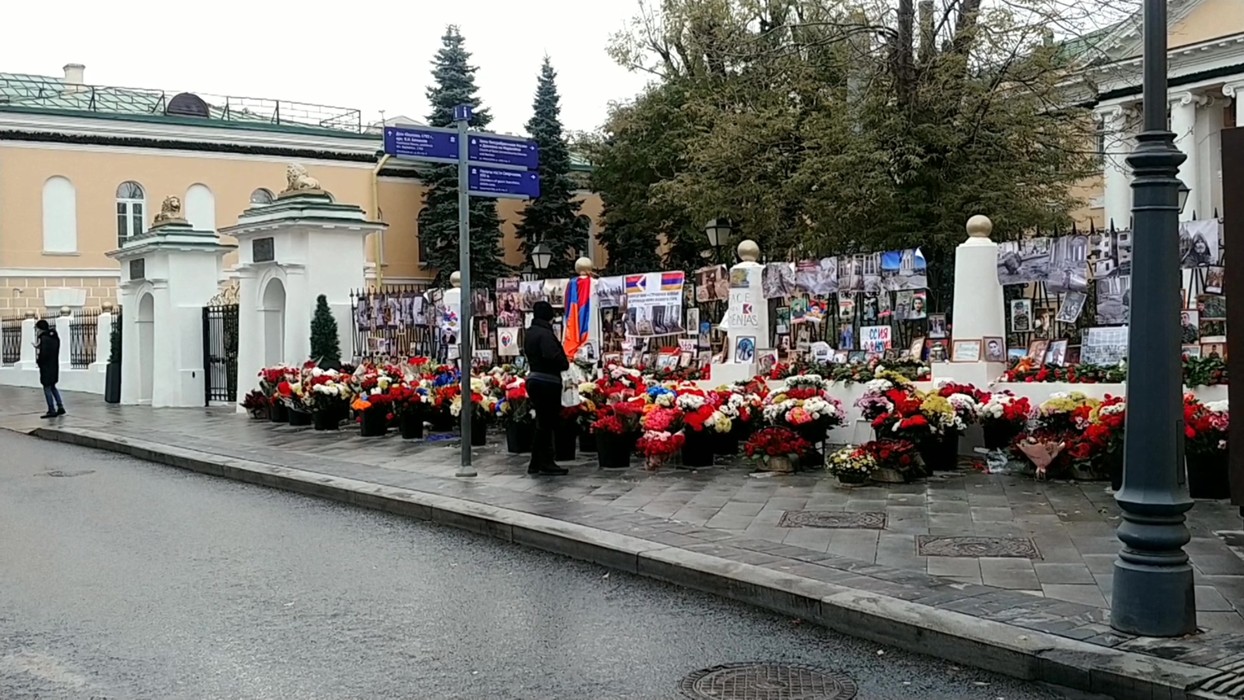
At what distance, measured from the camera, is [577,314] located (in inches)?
705

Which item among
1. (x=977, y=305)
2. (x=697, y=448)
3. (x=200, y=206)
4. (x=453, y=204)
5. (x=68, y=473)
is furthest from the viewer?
(x=453, y=204)

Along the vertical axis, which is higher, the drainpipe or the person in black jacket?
the drainpipe

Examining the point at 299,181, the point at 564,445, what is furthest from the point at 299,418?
the point at 564,445

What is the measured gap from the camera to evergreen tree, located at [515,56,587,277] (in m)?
47.5

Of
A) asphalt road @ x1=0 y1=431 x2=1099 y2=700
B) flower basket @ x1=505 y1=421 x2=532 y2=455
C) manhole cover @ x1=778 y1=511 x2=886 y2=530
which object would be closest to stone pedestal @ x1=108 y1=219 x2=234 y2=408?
flower basket @ x1=505 y1=421 x2=532 y2=455

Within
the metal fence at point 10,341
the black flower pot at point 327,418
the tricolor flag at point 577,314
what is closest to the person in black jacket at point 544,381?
the tricolor flag at point 577,314

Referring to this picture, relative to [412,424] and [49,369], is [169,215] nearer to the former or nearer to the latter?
[49,369]

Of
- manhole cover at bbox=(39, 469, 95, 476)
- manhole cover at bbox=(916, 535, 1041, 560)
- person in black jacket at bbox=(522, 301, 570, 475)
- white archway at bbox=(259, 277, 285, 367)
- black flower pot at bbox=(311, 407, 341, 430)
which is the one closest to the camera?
manhole cover at bbox=(916, 535, 1041, 560)

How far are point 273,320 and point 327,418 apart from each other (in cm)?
465

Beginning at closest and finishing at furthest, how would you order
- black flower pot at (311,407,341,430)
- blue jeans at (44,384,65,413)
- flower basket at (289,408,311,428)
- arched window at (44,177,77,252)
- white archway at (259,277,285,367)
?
black flower pot at (311,407,341,430) < flower basket at (289,408,311,428) < blue jeans at (44,384,65,413) < white archway at (259,277,285,367) < arched window at (44,177,77,252)

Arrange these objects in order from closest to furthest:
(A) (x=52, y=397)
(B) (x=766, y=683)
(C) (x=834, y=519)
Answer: (B) (x=766, y=683), (C) (x=834, y=519), (A) (x=52, y=397)

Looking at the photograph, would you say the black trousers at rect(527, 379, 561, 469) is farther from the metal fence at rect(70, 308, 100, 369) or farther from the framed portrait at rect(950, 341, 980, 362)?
the metal fence at rect(70, 308, 100, 369)

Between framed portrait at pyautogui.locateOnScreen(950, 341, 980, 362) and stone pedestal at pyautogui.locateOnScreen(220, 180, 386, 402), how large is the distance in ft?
38.8

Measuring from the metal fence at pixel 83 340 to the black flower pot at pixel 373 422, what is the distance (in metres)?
16.5
